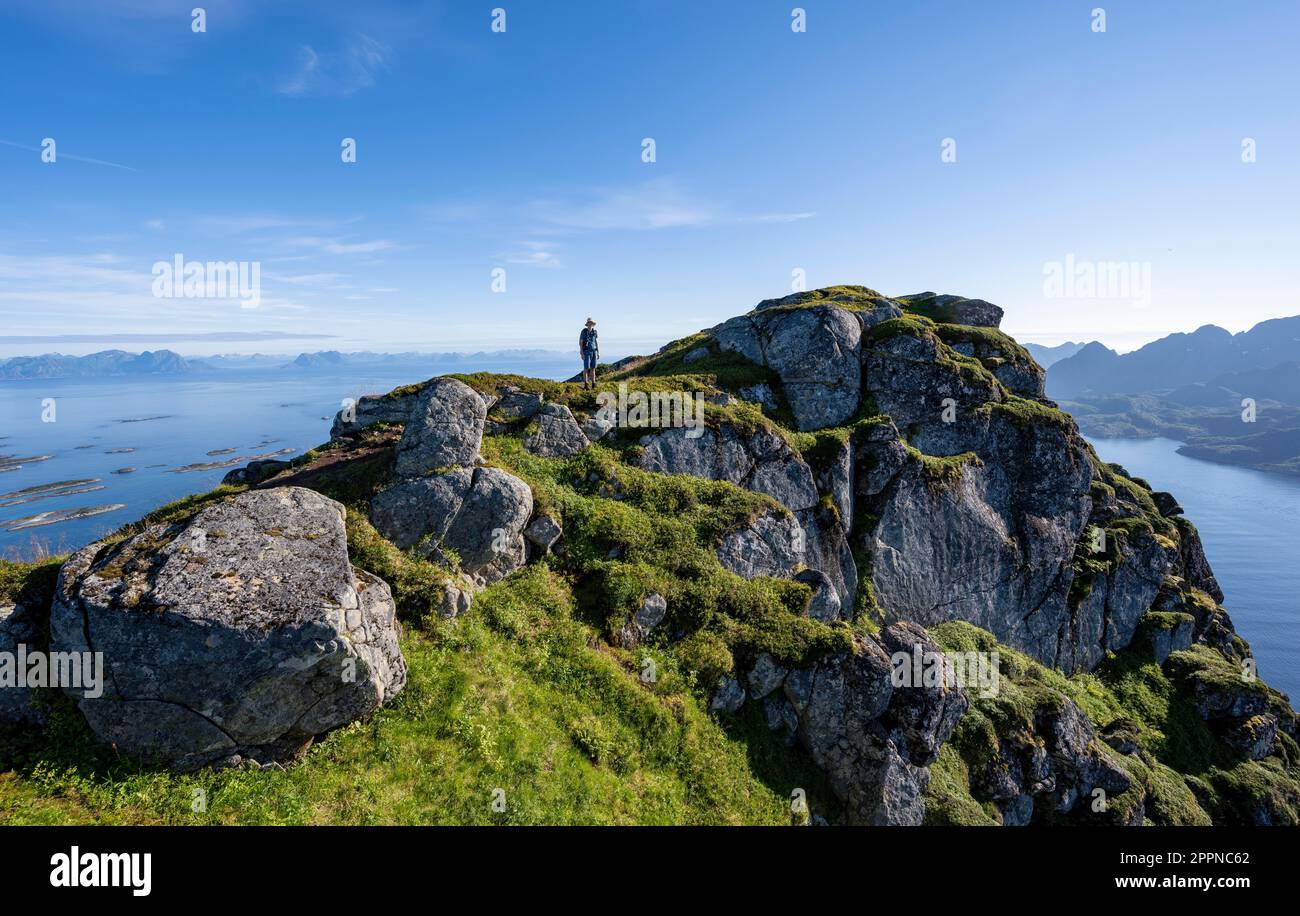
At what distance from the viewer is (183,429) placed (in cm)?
18375

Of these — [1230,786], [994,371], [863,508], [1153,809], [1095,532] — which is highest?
[994,371]

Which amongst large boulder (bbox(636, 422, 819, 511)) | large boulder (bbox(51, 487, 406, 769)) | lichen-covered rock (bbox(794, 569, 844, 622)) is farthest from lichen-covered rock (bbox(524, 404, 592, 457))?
Answer: lichen-covered rock (bbox(794, 569, 844, 622))

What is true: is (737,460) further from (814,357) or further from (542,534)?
(542,534)

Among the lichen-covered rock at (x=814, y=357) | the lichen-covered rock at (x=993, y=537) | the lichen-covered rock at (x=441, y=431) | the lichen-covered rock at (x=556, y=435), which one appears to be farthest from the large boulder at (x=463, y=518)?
the lichen-covered rock at (x=993, y=537)

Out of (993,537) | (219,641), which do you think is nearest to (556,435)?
(219,641)

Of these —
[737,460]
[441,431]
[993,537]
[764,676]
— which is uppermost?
[441,431]

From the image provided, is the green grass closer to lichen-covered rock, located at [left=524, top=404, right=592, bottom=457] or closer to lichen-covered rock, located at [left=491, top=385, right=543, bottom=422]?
lichen-covered rock, located at [left=524, top=404, right=592, bottom=457]

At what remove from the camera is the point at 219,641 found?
1236cm

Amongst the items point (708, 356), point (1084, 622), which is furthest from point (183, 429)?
point (1084, 622)

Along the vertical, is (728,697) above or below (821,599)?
below

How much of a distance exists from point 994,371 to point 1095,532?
15568 mm

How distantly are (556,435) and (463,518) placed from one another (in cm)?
812
